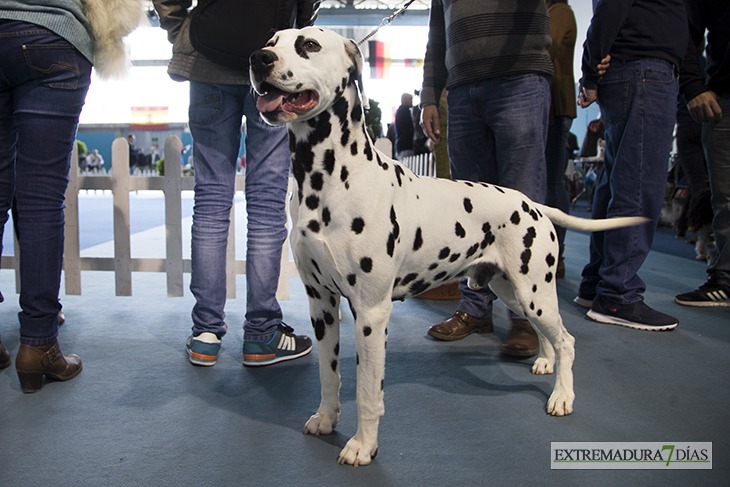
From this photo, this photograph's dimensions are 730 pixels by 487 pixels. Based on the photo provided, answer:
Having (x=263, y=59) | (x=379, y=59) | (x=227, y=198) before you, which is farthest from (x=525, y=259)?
(x=379, y=59)

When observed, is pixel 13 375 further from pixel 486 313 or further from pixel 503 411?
pixel 486 313

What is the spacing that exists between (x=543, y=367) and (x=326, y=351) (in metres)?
1.15

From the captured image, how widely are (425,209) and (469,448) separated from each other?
85 centimetres

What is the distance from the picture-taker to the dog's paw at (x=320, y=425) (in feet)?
5.64

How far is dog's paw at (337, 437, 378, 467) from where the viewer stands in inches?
60.5

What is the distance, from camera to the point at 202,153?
2328 mm

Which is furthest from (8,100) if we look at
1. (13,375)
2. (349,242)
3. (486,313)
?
(486,313)

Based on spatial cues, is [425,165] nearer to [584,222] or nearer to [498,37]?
[498,37]

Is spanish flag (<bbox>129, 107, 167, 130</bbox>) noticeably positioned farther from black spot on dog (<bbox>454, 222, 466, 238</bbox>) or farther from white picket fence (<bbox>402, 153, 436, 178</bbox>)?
black spot on dog (<bbox>454, 222, 466, 238</bbox>)

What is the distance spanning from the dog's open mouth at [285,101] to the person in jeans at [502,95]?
51.0 inches

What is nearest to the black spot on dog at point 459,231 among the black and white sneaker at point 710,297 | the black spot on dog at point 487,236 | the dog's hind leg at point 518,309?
the black spot on dog at point 487,236

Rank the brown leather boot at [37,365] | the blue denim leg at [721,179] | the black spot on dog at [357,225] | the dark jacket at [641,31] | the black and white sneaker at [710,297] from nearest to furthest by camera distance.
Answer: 1. the black spot on dog at [357,225]
2. the brown leather boot at [37,365]
3. the dark jacket at [641,31]
4. the blue denim leg at [721,179]
5. the black and white sneaker at [710,297]

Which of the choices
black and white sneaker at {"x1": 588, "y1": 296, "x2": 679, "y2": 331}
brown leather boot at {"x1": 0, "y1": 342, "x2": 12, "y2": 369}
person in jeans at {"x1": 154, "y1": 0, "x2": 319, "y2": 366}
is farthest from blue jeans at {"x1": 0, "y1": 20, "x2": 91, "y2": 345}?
black and white sneaker at {"x1": 588, "y1": 296, "x2": 679, "y2": 331}

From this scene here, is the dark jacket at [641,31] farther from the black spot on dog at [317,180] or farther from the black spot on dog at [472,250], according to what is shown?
the black spot on dog at [317,180]
